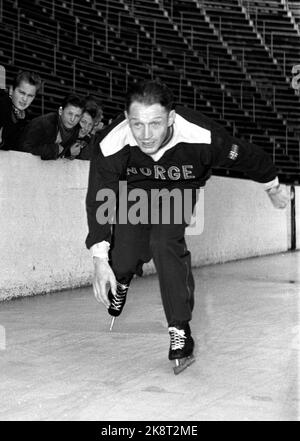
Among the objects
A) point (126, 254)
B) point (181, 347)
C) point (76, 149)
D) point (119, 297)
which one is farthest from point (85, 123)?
point (181, 347)

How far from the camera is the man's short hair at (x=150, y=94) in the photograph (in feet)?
9.29

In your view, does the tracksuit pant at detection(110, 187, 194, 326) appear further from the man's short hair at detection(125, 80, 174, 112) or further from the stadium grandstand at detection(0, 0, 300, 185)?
the stadium grandstand at detection(0, 0, 300, 185)

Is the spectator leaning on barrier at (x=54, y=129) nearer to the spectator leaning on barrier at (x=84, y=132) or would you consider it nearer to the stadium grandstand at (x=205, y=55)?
the spectator leaning on barrier at (x=84, y=132)

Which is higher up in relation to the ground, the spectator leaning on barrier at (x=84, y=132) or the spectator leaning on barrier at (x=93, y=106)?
the spectator leaning on barrier at (x=93, y=106)

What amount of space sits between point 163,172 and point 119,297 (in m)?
0.82

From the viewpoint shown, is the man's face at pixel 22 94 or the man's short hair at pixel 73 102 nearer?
the man's face at pixel 22 94

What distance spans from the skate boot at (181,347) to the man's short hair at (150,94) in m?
0.91

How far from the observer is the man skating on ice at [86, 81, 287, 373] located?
2854mm

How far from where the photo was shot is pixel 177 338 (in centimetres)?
305

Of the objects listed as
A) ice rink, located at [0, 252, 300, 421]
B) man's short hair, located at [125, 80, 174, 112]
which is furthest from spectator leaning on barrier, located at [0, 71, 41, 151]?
man's short hair, located at [125, 80, 174, 112]

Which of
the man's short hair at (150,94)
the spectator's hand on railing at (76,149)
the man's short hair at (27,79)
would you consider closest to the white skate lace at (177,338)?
the man's short hair at (150,94)

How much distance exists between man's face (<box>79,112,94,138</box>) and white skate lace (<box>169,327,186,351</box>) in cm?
323

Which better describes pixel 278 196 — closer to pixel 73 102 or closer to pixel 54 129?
pixel 73 102

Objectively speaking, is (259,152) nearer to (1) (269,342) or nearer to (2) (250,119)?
(1) (269,342)
